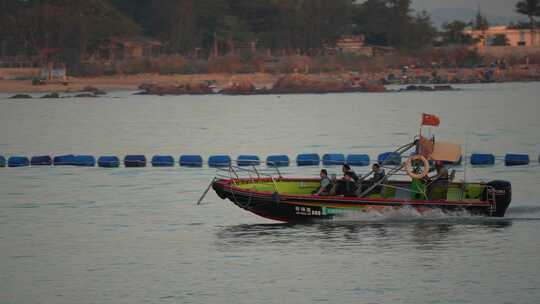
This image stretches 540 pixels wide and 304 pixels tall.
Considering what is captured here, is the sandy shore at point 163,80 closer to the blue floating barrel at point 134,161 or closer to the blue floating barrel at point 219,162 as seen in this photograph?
the blue floating barrel at point 134,161

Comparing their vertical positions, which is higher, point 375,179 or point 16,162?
point 375,179

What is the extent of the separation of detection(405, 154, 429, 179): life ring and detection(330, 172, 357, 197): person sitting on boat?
146 centimetres

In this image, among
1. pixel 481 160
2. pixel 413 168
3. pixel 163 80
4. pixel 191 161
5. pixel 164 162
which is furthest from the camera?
pixel 163 80

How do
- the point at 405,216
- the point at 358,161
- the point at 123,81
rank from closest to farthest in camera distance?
the point at 405,216 → the point at 358,161 → the point at 123,81

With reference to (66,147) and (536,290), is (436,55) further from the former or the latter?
(536,290)

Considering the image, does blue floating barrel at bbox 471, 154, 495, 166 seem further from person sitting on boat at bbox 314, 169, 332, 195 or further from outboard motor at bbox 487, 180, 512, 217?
person sitting on boat at bbox 314, 169, 332, 195

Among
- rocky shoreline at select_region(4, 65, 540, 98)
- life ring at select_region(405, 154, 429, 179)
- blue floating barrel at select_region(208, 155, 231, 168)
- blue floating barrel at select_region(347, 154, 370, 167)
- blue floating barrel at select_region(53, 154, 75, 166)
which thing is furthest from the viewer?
rocky shoreline at select_region(4, 65, 540, 98)

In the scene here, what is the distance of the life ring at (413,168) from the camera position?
33.3 meters

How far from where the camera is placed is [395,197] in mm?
34125

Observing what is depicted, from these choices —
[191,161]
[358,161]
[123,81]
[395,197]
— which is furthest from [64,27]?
[395,197]

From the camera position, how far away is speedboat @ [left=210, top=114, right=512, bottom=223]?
3328cm

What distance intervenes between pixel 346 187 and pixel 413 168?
72.9 inches

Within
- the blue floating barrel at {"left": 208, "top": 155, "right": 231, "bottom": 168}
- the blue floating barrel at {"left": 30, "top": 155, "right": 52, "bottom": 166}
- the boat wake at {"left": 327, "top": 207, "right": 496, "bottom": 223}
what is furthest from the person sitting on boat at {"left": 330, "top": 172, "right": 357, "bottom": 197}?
the blue floating barrel at {"left": 30, "top": 155, "right": 52, "bottom": 166}

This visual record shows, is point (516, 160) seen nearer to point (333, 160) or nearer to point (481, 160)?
point (481, 160)
